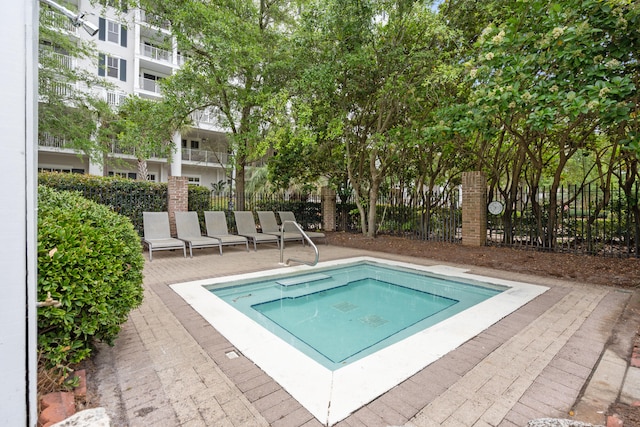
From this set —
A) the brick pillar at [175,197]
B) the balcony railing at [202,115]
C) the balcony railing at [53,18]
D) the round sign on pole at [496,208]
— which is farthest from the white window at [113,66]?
the round sign on pole at [496,208]

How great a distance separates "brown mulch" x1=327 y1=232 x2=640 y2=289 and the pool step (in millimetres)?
3549

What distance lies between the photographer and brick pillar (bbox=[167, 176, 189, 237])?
945 cm

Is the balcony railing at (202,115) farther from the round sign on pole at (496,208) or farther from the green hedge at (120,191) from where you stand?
the round sign on pole at (496,208)

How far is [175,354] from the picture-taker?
2.80 metres

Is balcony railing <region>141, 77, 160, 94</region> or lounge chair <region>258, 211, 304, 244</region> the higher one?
balcony railing <region>141, 77, 160, 94</region>

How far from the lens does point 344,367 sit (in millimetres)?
2600

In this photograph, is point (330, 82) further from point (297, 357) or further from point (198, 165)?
point (198, 165)

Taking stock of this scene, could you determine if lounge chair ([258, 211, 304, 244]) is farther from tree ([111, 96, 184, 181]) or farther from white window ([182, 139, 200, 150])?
white window ([182, 139, 200, 150])

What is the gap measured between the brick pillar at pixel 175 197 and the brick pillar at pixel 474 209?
8.58 metres

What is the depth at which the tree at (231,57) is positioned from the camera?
8422 millimetres

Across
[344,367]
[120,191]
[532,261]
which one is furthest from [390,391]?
[120,191]

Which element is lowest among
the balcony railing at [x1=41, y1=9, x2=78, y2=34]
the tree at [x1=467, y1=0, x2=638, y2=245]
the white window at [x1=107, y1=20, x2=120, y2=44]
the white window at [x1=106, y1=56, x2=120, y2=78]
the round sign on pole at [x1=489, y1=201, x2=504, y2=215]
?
the round sign on pole at [x1=489, y1=201, x2=504, y2=215]

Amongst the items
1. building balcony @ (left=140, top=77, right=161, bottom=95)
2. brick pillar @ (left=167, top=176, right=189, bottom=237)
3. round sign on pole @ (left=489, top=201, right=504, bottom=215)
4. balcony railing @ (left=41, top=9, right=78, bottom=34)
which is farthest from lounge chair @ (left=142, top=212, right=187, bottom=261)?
building balcony @ (left=140, top=77, right=161, bottom=95)

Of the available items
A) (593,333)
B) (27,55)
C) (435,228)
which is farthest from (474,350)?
(435,228)
